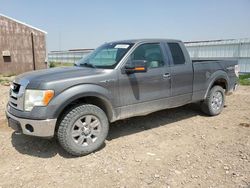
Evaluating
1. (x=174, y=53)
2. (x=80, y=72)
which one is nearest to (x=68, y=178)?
(x=80, y=72)

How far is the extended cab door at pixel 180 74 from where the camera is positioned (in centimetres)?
484

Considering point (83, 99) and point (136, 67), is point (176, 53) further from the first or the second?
point (83, 99)

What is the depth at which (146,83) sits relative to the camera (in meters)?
4.37

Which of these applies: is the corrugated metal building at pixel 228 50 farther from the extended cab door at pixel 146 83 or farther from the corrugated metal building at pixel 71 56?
the corrugated metal building at pixel 71 56

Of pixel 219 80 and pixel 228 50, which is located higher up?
pixel 228 50

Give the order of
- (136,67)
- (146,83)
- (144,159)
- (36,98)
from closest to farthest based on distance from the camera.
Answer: (36,98), (144,159), (136,67), (146,83)

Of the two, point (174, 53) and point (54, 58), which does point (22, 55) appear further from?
point (54, 58)

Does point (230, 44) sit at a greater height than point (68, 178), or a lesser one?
greater

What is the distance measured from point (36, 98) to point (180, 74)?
288 cm

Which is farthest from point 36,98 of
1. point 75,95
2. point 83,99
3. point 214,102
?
point 214,102

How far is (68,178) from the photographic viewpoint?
3.17 metres

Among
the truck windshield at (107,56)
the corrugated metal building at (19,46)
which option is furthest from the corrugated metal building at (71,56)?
the truck windshield at (107,56)

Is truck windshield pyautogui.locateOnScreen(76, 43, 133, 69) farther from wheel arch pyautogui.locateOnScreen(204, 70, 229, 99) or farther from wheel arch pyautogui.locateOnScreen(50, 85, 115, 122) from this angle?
wheel arch pyautogui.locateOnScreen(204, 70, 229, 99)

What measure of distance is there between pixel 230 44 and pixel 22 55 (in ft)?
45.2
